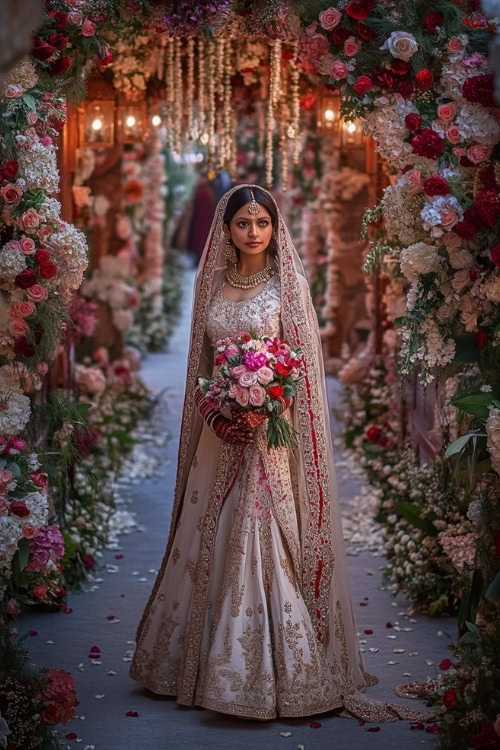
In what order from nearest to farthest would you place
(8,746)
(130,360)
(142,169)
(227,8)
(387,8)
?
1. (8,746)
2. (387,8)
3. (227,8)
4. (130,360)
5. (142,169)

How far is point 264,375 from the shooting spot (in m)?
4.81

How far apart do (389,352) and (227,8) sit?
434 centimetres

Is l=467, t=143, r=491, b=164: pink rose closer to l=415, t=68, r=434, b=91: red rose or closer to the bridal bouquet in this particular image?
l=415, t=68, r=434, b=91: red rose

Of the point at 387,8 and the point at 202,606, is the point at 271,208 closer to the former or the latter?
the point at 387,8

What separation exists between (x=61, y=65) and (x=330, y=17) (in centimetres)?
Answer: 111

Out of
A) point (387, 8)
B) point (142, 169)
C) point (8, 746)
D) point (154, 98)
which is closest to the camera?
point (8, 746)

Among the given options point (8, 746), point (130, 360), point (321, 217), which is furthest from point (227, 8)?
point (321, 217)

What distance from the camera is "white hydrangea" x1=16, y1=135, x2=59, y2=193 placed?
4871 mm

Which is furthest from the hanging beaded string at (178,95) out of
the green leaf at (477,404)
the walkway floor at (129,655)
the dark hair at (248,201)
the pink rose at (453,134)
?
the green leaf at (477,404)

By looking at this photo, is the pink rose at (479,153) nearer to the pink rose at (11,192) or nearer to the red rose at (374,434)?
the pink rose at (11,192)

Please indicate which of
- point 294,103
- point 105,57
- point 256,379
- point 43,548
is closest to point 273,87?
point 294,103

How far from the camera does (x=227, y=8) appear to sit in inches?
200

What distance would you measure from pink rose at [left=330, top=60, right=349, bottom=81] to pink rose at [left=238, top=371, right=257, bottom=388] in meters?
1.20

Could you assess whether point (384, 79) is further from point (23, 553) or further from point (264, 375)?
point (23, 553)
